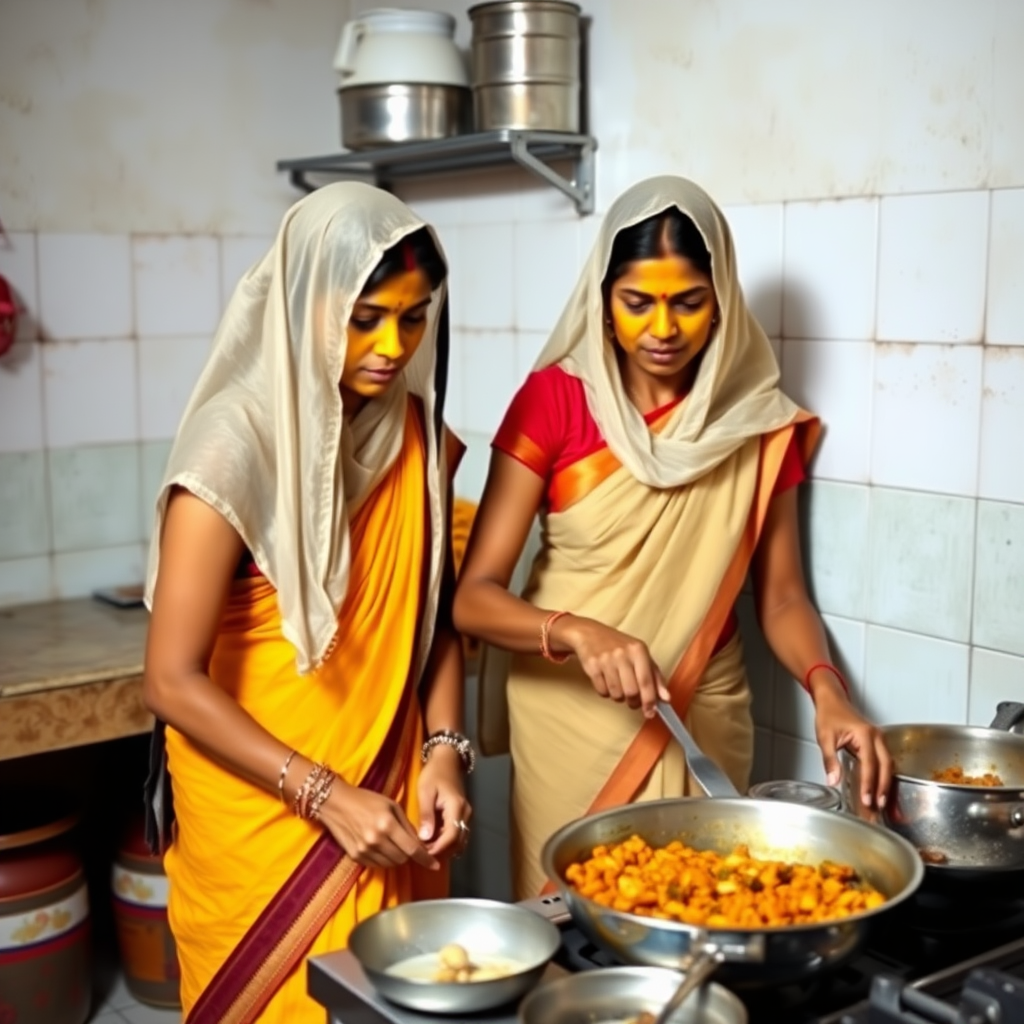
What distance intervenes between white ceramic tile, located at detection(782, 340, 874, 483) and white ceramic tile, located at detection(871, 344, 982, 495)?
0.8 inches

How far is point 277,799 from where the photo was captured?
1.73 meters

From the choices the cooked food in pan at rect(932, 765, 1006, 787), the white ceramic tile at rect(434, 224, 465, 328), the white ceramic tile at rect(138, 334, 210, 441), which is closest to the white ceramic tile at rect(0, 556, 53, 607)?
the white ceramic tile at rect(138, 334, 210, 441)

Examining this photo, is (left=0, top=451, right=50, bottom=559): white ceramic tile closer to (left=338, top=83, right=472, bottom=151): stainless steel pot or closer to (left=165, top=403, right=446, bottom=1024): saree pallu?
(left=338, top=83, right=472, bottom=151): stainless steel pot

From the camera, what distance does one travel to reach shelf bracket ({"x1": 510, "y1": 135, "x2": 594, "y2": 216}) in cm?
247

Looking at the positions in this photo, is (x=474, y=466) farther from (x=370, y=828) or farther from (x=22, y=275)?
(x=370, y=828)

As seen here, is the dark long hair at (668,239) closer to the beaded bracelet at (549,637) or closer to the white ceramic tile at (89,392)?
the beaded bracelet at (549,637)

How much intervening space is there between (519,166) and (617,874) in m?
1.76

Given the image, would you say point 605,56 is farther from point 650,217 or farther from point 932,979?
point 932,979

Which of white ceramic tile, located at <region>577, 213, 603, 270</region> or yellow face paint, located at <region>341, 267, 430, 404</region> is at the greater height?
white ceramic tile, located at <region>577, 213, 603, 270</region>

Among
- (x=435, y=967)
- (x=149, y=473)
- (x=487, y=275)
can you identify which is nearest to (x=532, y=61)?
(x=487, y=275)

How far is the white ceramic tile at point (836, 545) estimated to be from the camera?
2.11 meters

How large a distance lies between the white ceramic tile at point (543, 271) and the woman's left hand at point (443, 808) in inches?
43.9

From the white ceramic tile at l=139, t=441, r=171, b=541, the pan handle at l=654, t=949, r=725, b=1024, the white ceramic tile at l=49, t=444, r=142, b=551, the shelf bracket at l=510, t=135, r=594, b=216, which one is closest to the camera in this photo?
the pan handle at l=654, t=949, r=725, b=1024

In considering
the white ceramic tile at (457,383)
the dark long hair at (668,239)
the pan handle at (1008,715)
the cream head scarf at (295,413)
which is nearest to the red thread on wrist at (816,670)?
the pan handle at (1008,715)
